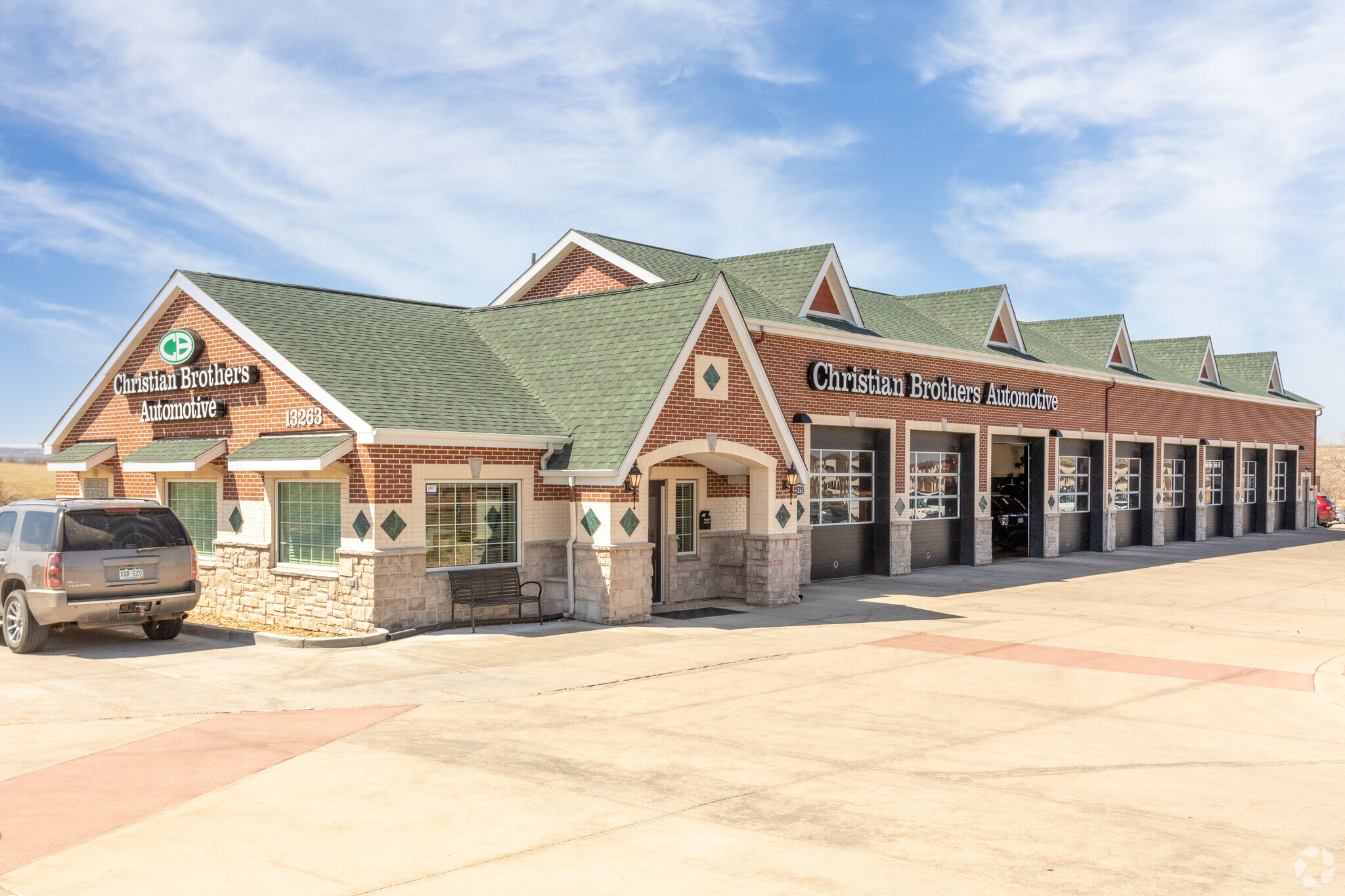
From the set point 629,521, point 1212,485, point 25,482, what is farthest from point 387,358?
point 25,482

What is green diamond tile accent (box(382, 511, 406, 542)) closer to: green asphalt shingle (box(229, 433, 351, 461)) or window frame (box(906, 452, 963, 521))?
green asphalt shingle (box(229, 433, 351, 461))

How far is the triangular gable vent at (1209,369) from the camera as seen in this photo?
43906 mm

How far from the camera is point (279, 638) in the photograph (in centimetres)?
1579

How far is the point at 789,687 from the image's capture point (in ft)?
42.5

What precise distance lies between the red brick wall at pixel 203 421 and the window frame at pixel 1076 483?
2345 centimetres

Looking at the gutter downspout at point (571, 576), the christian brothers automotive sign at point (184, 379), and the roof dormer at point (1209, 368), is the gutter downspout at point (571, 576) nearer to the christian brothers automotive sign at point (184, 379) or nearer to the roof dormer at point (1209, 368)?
the christian brothers automotive sign at point (184, 379)

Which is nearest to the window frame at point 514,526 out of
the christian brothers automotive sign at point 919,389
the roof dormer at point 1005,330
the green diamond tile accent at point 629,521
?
the green diamond tile accent at point 629,521

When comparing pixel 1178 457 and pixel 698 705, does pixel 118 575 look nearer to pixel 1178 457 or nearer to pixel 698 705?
pixel 698 705

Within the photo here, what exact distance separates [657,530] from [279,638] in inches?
279

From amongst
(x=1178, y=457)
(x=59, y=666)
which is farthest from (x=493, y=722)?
(x=1178, y=457)

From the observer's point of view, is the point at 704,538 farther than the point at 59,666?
Yes

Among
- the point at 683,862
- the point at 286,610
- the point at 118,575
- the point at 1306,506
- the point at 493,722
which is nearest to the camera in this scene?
the point at 683,862

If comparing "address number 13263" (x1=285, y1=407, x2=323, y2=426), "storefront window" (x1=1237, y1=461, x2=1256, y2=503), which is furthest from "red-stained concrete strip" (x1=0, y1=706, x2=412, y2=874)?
"storefront window" (x1=1237, y1=461, x2=1256, y2=503)

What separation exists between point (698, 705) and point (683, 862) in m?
5.06
